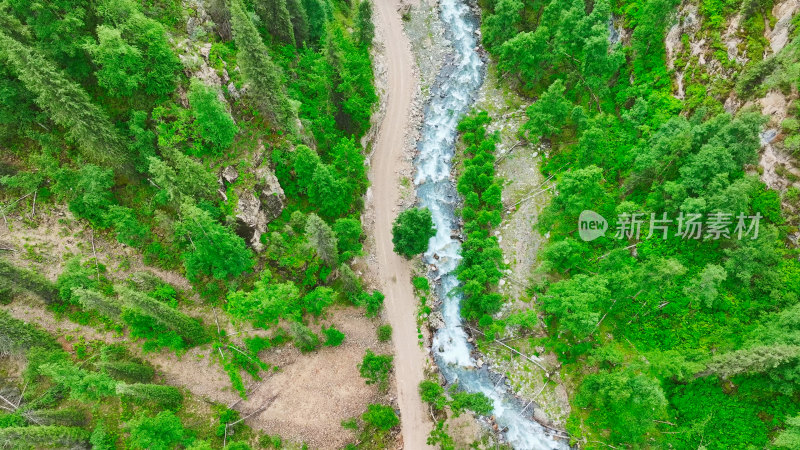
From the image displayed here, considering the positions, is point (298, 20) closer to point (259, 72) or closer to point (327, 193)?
point (259, 72)

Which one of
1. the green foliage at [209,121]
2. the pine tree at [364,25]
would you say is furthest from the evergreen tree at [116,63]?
the pine tree at [364,25]

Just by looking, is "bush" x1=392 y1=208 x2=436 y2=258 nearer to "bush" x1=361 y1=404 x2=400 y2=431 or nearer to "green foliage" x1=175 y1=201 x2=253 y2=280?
"green foliage" x1=175 y1=201 x2=253 y2=280

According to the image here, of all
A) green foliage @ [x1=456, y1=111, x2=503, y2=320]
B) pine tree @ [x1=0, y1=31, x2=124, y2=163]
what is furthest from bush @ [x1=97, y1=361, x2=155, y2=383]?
green foliage @ [x1=456, y1=111, x2=503, y2=320]

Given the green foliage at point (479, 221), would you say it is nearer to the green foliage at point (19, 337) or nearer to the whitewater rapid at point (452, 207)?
the whitewater rapid at point (452, 207)

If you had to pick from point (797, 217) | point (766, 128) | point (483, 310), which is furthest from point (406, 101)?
point (797, 217)

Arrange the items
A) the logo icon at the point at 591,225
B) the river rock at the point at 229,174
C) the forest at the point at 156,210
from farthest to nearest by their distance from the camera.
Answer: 1. the logo icon at the point at 591,225
2. the river rock at the point at 229,174
3. the forest at the point at 156,210

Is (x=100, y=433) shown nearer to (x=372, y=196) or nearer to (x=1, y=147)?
(x=1, y=147)
